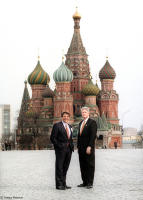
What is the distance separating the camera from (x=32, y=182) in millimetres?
12734

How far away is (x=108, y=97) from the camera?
9788 cm

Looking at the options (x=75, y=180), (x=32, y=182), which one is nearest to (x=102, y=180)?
(x=75, y=180)

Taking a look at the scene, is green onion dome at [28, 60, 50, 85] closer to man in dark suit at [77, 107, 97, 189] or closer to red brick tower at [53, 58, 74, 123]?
red brick tower at [53, 58, 74, 123]

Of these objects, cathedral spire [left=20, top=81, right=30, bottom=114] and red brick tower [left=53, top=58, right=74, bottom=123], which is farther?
cathedral spire [left=20, top=81, right=30, bottom=114]

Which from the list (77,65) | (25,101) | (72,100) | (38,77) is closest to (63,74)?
(72,100)

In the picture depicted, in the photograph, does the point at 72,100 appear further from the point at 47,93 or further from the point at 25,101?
the point at 25,101

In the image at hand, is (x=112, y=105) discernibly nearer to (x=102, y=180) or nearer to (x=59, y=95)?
(x=59, y=95)

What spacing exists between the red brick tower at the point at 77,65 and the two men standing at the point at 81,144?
8479 centimetres

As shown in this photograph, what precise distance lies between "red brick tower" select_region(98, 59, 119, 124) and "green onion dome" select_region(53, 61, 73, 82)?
290 inches

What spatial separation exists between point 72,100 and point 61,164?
81.9 metres

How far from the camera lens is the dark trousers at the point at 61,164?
11299 millimetres

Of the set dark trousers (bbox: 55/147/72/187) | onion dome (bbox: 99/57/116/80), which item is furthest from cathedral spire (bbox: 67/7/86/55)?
dark trousers (bbox: 55/147/72/187)

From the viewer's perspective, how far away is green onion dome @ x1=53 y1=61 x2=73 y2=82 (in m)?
93.9

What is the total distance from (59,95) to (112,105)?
10.9 m
